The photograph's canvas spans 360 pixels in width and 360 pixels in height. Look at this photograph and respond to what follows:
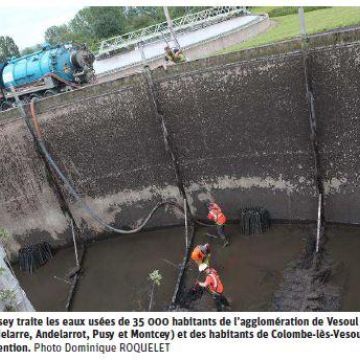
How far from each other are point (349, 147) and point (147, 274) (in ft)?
17.0

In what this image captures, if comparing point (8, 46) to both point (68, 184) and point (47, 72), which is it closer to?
point (47, 72)

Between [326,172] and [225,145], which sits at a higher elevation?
[225,145]

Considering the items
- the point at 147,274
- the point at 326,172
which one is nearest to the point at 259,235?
the point at 326,172

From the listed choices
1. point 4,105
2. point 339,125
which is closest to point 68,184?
point 339,125

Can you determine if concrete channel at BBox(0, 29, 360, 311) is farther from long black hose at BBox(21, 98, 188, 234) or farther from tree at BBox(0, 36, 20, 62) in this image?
tree at BBox(0, 36, 20, 62)

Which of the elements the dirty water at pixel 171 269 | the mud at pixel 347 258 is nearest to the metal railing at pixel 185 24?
the dirty water at pixel 171 269

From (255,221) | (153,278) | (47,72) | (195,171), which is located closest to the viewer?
Result: (153,278)

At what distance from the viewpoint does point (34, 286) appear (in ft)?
35.1

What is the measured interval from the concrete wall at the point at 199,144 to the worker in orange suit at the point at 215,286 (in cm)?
305

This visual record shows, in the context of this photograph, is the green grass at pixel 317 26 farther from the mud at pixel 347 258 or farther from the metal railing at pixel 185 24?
the metal railing at pixel 185 24

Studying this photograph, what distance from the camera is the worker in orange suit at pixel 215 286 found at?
7594mm

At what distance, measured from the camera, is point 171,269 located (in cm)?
967

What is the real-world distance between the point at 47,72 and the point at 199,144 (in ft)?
24.2
